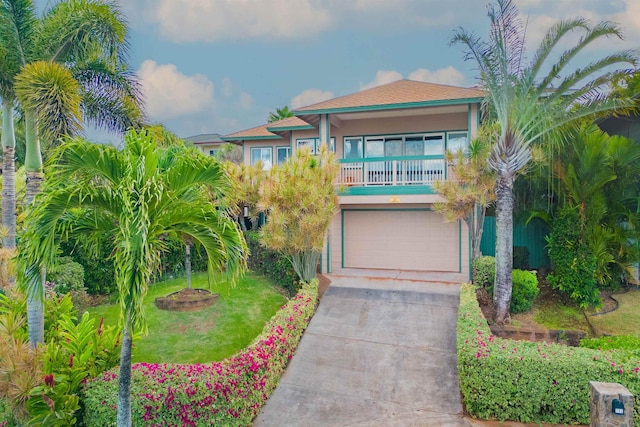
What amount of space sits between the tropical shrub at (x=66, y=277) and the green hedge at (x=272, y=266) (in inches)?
210

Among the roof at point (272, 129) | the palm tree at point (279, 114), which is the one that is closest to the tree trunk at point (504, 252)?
the roof at point (272, 129)

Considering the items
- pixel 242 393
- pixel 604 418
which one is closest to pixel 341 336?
pixel 242 393

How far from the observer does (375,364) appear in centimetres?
802

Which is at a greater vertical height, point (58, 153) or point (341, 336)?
point (58, 153)

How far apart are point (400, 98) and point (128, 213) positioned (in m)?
11.2

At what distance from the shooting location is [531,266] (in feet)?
45.0

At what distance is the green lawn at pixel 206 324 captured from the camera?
8.01m

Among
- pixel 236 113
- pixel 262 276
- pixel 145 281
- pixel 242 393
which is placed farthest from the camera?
pixel 236 113

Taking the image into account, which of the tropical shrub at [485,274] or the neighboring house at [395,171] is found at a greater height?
the neighboring house at [395,171]

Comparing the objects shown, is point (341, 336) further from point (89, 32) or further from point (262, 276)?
point (89, 32)

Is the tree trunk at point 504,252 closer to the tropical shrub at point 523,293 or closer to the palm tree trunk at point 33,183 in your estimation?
the tropical shrub at point 523,293

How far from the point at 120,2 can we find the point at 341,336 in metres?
8.78

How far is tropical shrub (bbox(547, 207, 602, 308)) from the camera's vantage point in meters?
9.88

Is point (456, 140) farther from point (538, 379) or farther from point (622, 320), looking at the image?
point (538, 379)
